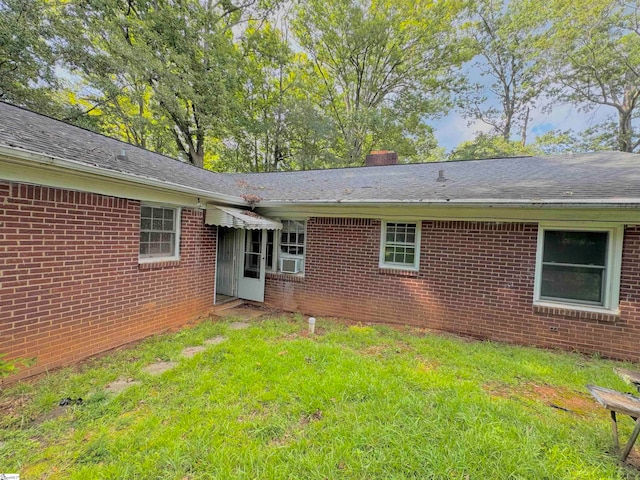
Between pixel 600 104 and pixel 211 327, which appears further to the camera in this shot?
pixel 600 104

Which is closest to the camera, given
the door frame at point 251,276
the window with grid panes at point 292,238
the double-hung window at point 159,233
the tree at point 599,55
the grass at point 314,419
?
the grass at point 314,419

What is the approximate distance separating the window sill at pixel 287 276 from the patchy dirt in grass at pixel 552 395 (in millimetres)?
4650

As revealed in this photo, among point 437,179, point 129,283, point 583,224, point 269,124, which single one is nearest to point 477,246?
point 583,224

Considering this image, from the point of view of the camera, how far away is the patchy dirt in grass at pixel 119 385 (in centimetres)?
336

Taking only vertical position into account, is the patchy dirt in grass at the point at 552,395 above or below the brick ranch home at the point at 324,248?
below

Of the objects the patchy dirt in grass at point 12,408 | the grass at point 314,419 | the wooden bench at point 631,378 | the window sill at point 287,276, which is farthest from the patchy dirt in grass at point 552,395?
the patchy dirt in grass at point 12,408

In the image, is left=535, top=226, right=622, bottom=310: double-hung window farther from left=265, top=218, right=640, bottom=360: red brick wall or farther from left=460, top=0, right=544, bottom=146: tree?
left=460, top=0, right=544, bottom=146: tree

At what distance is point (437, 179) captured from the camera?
23.4ft

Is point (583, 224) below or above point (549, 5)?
below

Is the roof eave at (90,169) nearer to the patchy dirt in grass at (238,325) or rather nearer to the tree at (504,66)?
the patchy dirt in grass at (238,325)

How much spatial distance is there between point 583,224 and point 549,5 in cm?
2086

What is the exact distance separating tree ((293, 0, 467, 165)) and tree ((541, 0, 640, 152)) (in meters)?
5.50

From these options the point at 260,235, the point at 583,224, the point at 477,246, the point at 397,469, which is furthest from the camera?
the point at 260,235

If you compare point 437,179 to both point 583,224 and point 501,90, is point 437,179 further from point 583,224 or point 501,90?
point 501,90
